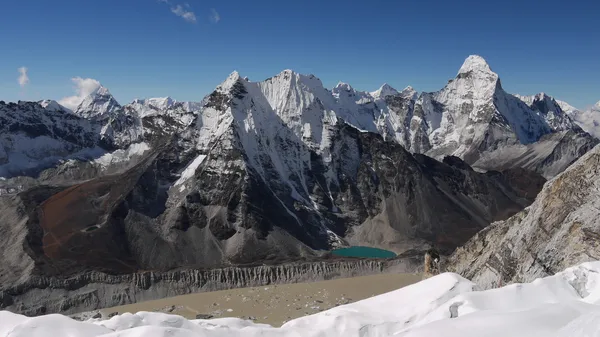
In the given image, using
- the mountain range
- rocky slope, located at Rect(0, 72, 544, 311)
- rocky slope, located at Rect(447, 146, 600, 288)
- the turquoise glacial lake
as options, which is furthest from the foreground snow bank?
the turquoise glacial lake

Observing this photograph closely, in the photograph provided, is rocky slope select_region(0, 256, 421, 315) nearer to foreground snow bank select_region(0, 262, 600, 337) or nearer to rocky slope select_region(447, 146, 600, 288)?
rocky slope select_region(447, 146, 600, 288)

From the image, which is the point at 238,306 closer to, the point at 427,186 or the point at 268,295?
the point at 268,295

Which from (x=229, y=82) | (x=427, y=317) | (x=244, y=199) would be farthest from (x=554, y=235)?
(x=229, y=82)

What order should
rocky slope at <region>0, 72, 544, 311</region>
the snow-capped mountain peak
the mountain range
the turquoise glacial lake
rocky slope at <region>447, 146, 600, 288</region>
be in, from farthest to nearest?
the snow-capped mountain peak, the turquoise glacial lake, the mountain range, rocky slope at <region>0, 72, 544, 311</region>, rocky slope at <region>447, 146, 600, 288</region>

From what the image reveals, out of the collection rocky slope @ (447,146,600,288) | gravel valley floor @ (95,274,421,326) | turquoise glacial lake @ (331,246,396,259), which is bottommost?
gravel valley floor @ (95,274,421,326)

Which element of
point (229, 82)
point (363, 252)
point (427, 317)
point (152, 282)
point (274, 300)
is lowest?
point (274, 300)

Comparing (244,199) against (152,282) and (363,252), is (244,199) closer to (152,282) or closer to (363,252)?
(363,252)
